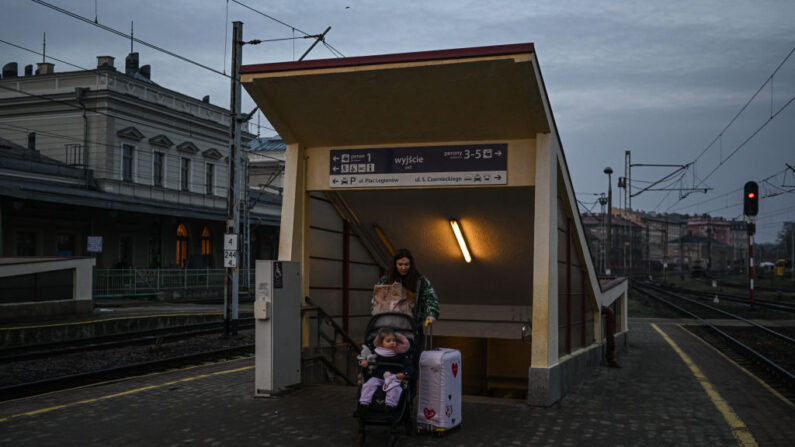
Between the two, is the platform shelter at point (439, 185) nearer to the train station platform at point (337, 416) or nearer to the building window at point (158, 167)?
the train station platform at point (337, 416)

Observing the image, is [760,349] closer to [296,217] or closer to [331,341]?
[331,341]

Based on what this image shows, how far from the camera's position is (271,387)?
907cm

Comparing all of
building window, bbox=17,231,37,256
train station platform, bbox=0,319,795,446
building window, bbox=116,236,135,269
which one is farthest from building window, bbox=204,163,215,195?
train station platform, bbox=0,319,795,446

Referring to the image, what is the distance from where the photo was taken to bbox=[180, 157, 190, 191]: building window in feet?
148

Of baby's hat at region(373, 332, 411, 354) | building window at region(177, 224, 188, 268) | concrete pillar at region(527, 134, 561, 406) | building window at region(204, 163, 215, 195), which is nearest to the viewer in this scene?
baby's hat at region(373, 332, 411, 354)

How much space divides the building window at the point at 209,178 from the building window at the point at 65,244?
13.2m

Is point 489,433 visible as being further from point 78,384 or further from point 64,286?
point 64,286

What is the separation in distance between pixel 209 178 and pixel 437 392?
42.6 metres

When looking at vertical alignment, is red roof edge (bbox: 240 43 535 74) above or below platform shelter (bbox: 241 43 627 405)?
above

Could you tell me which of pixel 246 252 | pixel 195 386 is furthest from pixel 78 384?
pixel 246 252

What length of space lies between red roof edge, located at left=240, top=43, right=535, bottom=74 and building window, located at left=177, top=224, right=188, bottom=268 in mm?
34833

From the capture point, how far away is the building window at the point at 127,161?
1580 inches

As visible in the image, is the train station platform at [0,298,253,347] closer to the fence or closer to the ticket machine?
the fence

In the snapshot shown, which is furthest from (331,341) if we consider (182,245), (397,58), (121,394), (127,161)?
(182,245)
